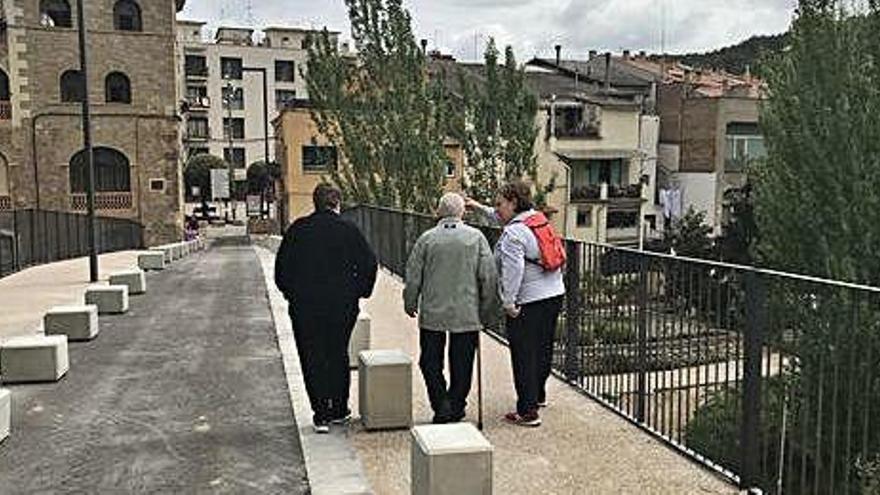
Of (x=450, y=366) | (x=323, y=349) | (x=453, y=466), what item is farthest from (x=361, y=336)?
(x=453, y=466)

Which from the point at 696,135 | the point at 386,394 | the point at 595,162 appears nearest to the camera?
the point at 386,394

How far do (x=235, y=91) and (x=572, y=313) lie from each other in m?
78.1

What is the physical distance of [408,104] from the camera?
29.2m

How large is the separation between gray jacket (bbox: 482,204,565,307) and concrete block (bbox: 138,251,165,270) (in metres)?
15.3

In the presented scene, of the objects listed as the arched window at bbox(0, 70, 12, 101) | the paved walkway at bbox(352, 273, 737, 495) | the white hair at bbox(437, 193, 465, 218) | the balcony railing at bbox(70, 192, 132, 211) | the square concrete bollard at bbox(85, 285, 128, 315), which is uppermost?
the arched window at bbox(0, 70, 12, 101)

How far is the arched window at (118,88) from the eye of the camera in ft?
131

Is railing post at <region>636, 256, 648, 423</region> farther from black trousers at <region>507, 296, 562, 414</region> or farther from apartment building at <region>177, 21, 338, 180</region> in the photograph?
apartment building at <region>177, 21, 338, 180</region>

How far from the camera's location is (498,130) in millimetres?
31594

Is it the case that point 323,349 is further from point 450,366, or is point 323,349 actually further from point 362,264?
point 450,366

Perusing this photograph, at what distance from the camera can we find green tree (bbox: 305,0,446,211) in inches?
1104

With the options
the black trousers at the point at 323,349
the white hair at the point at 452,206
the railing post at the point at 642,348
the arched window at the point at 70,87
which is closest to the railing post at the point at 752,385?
the railing post at the point at 642,348

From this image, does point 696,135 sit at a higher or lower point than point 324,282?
higher

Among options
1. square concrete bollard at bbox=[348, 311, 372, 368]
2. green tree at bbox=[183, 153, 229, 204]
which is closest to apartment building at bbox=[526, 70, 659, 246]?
green tree at bbox=[183, 153, 229, 204]

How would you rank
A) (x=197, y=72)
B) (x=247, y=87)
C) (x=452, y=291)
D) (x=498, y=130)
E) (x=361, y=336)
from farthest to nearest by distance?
(x=247, y=87) < (x=197, y=72) < (x=498, y=130) < (x=361, y=336) < (x=452, y=291)
